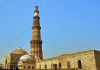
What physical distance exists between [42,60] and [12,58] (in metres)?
9.65

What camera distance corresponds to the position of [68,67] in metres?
31.5

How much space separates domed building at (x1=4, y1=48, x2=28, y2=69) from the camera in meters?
47.5

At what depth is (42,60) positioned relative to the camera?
137 feet

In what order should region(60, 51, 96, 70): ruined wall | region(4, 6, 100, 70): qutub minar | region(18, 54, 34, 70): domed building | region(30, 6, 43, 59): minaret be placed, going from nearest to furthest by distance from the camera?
region(60, 51, 96, 70): ruined wall → region(4, 6, 100, 70): qutub minar → region(18, 54, 34, 70): domed building → region(30, 6, 43, 59): minaret

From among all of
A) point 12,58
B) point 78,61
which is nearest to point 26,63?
point 12,58

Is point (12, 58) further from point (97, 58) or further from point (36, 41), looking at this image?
point (97, 58)

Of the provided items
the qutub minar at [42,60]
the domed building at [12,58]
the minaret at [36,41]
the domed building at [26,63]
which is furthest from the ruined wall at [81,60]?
the domed building at [12,58]

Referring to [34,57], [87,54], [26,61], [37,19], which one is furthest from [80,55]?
[37,19]

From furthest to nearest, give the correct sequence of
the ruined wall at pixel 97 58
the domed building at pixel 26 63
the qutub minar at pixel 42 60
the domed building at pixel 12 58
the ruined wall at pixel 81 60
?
the domed building at pixel 12 58 → the domed building at pixel 26 63 → the qutub minar at pixel 42 60 → the ruined wall at pixel 81 60 → the ruined wall at pixel 97 58

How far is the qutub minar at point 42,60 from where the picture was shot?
28.6 metres

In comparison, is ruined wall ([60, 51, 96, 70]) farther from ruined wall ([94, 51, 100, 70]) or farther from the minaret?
the minaret

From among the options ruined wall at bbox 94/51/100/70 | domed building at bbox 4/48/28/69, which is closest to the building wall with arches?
ruined wall at bbox 94/51/100/70

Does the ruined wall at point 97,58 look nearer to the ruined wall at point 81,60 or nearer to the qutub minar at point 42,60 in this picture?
the qutub minar at point 42,60

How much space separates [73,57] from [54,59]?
6090 millimetres
